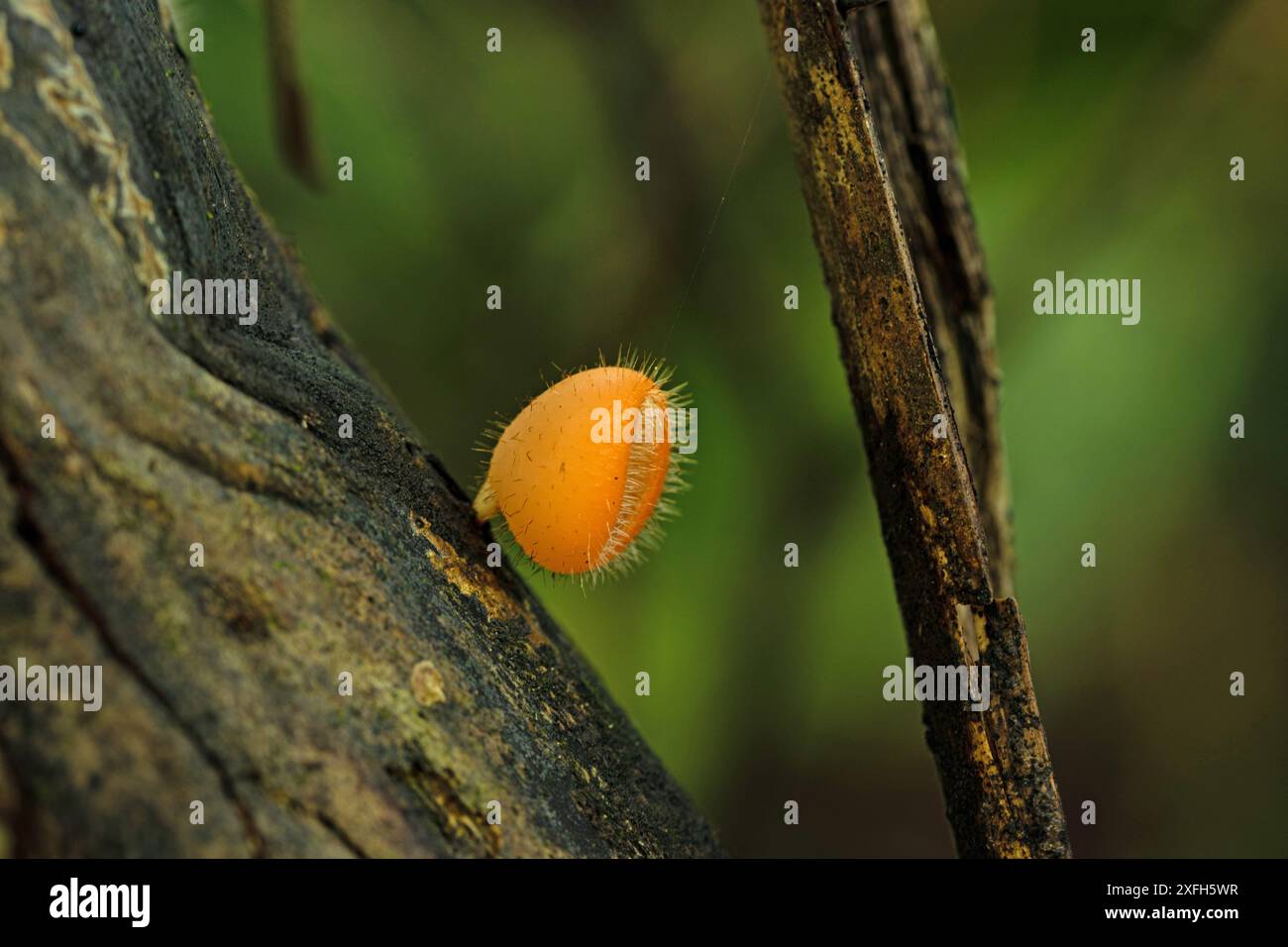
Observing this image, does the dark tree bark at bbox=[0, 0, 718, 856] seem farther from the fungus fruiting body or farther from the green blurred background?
the green blurred background

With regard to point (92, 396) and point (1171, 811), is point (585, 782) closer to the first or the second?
point (92, 396)

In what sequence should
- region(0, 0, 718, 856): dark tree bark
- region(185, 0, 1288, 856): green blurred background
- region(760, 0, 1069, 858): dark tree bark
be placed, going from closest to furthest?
region(0, 0, 718, 856): dark tree bark, region(760, 0, 1069, 858): dark tree bark, region(185, 0, 1288, 856): green blurred background

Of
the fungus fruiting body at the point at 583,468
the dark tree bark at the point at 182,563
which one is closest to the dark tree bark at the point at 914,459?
the fungus fruiting body at the point at 583,468

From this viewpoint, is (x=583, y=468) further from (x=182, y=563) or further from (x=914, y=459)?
(x=182, y=563)

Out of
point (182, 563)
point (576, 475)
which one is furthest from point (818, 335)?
point (182, 563)

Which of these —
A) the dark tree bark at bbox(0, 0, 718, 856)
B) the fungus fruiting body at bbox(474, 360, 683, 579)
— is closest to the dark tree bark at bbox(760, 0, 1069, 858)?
the fungus fruiting body at bbox(474, 360, 683, 579)
